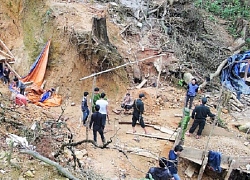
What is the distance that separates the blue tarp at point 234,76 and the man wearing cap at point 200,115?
4.57 metres

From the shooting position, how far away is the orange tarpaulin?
1284 cm

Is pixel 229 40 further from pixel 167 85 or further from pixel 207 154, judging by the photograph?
pixel 207 154

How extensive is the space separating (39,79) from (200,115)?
580 centimetres

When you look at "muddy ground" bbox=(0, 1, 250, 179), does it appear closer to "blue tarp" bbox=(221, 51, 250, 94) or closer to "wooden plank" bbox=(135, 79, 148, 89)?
"wooden plank" bbox=(135, 79, 148, 89)

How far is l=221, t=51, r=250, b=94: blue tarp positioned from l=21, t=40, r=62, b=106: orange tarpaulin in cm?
649

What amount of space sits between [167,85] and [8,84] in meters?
5.58

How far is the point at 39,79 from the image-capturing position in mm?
13383

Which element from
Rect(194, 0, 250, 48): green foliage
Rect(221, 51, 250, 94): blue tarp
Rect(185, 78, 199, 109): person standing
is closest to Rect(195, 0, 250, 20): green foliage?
Rect(194, 0, 250, 48): green foliage

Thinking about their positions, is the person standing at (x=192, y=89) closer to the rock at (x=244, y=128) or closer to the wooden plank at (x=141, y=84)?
the rock at (x=244, y=128)

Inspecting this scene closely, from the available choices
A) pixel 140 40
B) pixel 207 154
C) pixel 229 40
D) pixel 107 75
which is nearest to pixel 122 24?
pixel 140 40

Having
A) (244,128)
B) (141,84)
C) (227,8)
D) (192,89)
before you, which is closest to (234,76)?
(244,128)

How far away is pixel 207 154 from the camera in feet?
33.2

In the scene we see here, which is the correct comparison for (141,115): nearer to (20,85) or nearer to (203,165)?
(203,165)

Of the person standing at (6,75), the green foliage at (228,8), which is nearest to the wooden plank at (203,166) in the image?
the person standing at (6,75)
